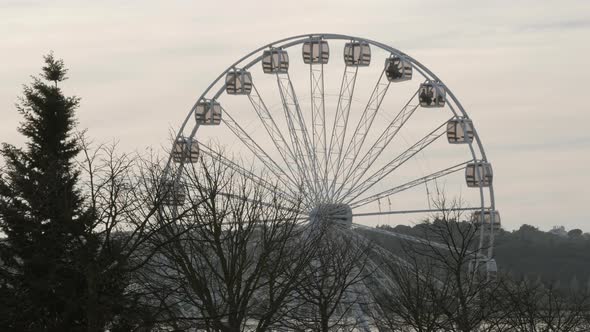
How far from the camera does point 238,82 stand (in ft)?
185

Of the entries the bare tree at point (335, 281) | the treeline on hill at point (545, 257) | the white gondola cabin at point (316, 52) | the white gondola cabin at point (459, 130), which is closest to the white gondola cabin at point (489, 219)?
the white gondola cabin at point (459, 130)

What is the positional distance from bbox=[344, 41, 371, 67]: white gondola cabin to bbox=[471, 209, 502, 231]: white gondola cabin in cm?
803

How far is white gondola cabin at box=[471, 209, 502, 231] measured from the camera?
54031 mm

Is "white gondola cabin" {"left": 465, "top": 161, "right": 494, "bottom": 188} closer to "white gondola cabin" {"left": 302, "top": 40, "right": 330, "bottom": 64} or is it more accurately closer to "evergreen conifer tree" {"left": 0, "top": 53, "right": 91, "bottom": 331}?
"white gondola cabin" {"left": 302, "top": 40, "right": 330, "bottom": 64}

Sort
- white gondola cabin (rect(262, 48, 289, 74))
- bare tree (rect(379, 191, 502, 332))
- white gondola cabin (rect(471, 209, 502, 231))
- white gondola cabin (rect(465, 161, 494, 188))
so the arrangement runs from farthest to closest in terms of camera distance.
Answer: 1. white gondola cabin (rect(262, 48, 289, 74))
2. white gondola cabin (rect(465, 161, 494, 188))
3. white gondola cabin (rect(471, 209, 502, 231))
4. bare tree (rect(379, 191, 502, 332))

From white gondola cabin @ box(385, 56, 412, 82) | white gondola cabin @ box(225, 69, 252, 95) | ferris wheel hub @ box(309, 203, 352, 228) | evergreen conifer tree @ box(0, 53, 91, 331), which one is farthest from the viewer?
white gondola cabin @ box(225, 69, 252, 95)

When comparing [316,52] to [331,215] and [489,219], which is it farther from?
[489,219]

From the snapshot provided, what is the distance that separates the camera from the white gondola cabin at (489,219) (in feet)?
177

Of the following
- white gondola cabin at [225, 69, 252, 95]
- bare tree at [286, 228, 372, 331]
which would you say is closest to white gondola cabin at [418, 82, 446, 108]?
bare tree at [286, 228, 372, 331]

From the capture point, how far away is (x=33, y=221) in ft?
108

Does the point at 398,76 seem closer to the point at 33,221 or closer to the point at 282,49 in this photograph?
the point at 282,49

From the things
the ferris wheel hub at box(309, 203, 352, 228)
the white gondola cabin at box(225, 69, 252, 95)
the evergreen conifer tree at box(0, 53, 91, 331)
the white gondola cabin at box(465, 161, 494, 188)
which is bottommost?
the evergreen conifer tree at box(0, 53, 91, 331)

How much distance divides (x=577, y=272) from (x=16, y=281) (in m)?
148

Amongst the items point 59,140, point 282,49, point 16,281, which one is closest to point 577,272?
point 282,49
